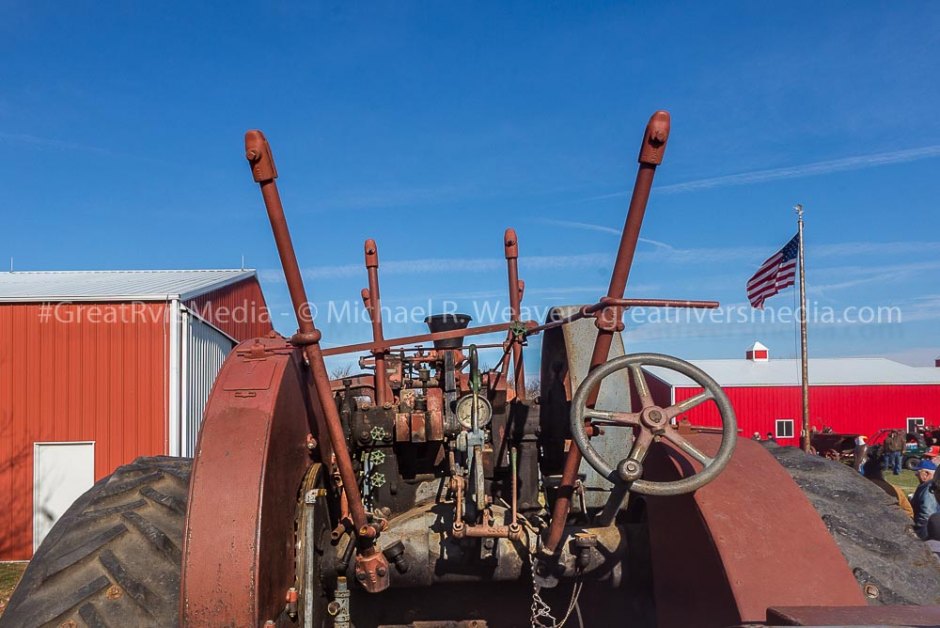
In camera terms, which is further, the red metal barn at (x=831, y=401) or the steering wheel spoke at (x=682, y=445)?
the red metal barn at (x=831, y=401)

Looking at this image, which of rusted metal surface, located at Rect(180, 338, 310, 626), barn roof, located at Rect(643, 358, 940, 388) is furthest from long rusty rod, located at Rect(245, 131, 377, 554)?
barn roof, located at Rect(643, 358, 940, 388)

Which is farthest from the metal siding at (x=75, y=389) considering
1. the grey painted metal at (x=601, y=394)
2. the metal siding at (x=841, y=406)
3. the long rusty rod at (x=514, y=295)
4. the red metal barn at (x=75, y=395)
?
the metal siding at (x=841, y=406)

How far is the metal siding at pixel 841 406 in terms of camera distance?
125ft

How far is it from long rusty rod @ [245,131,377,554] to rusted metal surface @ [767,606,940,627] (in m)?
1.62

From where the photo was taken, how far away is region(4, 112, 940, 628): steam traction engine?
2842 millimetres

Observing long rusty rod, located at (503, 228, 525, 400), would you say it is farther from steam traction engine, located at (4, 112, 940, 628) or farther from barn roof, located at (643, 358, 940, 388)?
barn roof, located at (643, 358, 940, 388)

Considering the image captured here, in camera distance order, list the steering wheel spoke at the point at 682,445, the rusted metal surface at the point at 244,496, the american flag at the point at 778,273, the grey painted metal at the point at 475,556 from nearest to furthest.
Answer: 1. the rusted metal surface at the point at 244,496
2. the steering wheel spoke at the point at 682,445
3. the grey painted metal at the point at 475,556
4. the american flag at the point at 778,273

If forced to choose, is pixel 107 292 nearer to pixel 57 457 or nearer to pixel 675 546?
pixel 57 457

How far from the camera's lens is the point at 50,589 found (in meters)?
3.07

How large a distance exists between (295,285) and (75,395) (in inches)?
509

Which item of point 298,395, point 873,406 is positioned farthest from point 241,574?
point 873,406

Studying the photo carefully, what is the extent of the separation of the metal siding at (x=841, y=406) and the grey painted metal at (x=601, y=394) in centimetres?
3479

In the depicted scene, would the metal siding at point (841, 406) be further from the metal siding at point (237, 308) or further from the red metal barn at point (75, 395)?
the red metal barn at point (75, 395)

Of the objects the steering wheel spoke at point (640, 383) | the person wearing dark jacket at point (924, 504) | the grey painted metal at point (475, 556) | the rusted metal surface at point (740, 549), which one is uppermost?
the steering wheel spoke at point (640, 383)
